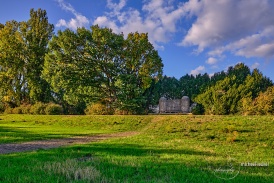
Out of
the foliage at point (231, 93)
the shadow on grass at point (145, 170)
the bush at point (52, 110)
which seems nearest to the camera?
the shadow on grass at point (145, 170)

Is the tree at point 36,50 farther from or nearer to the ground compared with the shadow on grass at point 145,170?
farther from the ground

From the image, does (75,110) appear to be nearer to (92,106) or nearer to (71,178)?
(92,106)

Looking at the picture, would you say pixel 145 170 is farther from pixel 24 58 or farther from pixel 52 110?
pixel 24 58

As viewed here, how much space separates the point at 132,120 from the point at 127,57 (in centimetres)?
1421

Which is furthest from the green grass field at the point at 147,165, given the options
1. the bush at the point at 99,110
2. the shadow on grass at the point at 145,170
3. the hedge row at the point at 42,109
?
the hedge row at the point at 42,109

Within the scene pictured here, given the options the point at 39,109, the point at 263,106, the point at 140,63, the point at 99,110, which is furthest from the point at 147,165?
the point at 39,109

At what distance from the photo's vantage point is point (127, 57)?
38.3m

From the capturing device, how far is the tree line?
36.8 metres

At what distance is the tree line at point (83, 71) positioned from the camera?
36.8 metres

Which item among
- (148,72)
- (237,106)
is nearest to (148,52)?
(148,72)

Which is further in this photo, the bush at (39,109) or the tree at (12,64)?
the tree at (12,64)

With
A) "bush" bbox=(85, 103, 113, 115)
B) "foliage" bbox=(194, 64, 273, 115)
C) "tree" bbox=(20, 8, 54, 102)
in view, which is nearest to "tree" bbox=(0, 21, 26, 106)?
"tree" bbox=(20, 8, 54, 102)

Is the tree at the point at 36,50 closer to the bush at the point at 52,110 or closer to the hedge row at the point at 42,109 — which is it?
the hedge row at the point at 42,109

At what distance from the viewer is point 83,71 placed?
3791 cm
